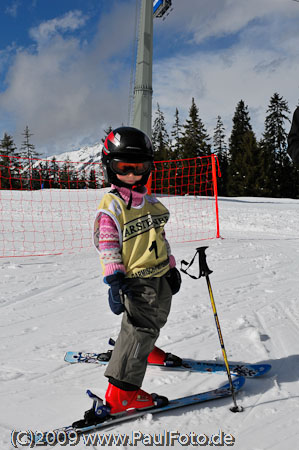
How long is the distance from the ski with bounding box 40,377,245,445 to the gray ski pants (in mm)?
194

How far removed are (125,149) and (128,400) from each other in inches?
64.9

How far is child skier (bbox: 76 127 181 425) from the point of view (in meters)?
2.21

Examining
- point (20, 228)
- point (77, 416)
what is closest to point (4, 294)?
point (77, 416)

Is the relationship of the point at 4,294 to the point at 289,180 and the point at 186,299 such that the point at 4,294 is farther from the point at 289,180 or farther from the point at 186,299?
the point at 289,180

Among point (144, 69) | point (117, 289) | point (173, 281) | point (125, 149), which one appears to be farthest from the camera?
point (144, 69)

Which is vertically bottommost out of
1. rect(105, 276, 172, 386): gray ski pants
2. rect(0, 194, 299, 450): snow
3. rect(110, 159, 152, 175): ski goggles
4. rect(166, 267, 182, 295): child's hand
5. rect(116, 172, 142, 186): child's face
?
rect(0, 194, 299, 450): snow

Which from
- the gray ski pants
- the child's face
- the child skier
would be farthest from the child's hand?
the child's face

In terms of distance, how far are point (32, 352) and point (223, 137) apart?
51213 millimetres

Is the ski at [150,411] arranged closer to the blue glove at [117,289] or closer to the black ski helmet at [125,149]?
the blue glove at [117,289]

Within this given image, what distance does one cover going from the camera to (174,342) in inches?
132

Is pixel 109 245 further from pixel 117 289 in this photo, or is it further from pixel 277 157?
pixel 277 157

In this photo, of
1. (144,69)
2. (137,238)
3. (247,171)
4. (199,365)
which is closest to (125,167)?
(137,238)

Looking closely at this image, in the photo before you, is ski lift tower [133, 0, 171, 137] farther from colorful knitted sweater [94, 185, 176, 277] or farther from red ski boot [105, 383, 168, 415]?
red ski boot [105, 383, 168, 415]

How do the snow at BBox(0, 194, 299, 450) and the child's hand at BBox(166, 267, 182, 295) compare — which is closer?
the snow at BBox(0, 194, 299, 450)
